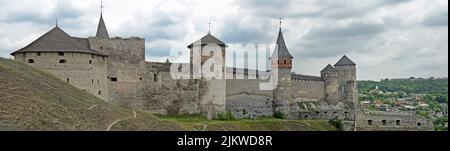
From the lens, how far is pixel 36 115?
21.7 metres

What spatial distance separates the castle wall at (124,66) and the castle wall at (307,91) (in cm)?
1840

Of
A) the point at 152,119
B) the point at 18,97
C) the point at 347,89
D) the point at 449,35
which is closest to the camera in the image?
the point at 449,35

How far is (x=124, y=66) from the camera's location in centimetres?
3809

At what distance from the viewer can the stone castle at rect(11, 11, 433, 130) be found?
115 feet

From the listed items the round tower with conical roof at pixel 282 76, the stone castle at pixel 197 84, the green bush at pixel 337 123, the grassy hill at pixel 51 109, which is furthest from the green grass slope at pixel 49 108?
the green bush at pixel 337 123

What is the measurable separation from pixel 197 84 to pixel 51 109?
1990 cm

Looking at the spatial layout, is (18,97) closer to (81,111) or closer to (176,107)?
(81,111)

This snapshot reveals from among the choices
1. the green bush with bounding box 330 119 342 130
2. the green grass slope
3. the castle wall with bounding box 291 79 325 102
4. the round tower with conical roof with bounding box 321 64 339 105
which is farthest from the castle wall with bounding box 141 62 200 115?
the round tower with conical roof with bounding box 321 64 339 105

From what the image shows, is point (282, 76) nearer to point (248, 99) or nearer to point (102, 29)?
point (248, 99)

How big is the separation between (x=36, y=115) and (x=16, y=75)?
18.8ft

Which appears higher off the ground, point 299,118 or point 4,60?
point 4,60

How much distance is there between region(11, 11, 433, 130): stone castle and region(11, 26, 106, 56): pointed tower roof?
6 centimetres

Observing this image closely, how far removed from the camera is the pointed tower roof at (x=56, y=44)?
113ft
